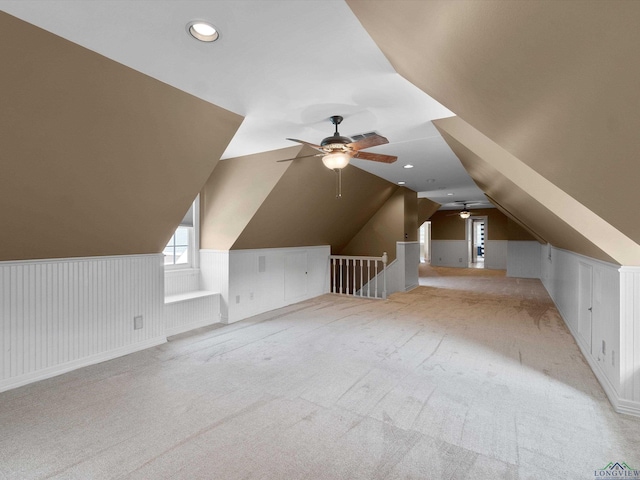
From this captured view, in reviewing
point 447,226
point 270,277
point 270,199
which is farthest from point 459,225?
point 270,199

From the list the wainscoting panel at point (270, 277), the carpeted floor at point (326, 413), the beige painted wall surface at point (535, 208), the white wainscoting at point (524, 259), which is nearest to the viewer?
the carpeted floor at point (326, 413)

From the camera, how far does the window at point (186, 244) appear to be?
512cm

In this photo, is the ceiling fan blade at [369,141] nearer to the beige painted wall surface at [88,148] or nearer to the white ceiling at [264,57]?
the white ceiling at [264,57]

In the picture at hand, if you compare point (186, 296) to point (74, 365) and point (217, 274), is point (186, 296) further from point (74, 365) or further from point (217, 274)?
point (74, 365)

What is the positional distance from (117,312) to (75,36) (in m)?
2.83

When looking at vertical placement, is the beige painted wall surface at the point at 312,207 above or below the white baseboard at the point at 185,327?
above

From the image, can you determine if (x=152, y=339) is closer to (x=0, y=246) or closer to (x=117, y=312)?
(x=117, y=312)

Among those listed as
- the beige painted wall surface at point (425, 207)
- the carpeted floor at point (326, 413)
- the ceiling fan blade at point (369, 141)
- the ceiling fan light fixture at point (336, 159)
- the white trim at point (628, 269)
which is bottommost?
the carpeted floor at point (326, 413)

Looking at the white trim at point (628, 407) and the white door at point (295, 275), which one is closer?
the white trim at point (628, 407)

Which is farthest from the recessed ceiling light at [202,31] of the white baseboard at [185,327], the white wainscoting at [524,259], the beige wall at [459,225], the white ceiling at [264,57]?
the beige wall at [459,225]

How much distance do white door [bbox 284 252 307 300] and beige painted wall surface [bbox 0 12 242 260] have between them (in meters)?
2.79

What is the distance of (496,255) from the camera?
12477 mm

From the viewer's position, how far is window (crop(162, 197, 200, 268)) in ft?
16.8

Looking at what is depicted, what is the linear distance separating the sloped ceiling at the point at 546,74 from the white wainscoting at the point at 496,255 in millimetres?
11842
